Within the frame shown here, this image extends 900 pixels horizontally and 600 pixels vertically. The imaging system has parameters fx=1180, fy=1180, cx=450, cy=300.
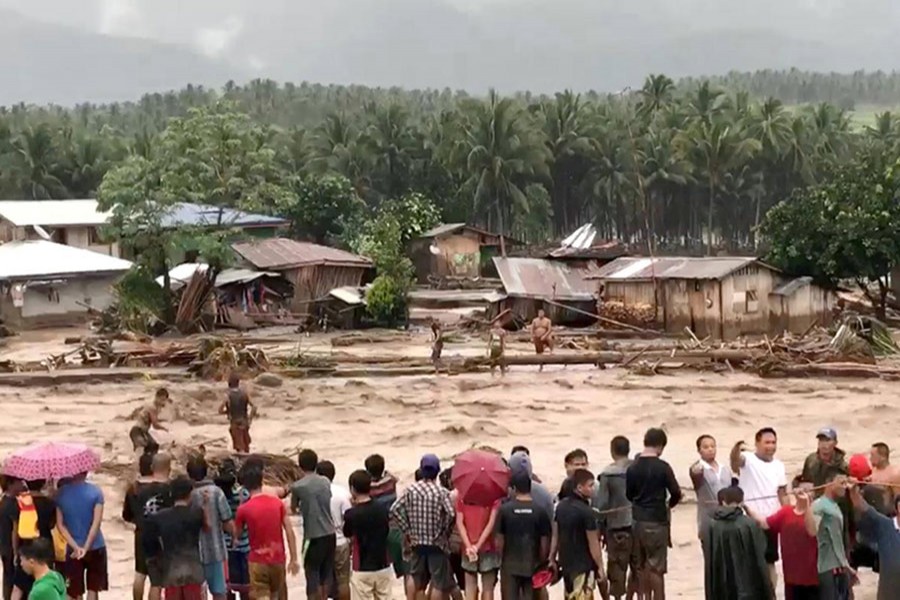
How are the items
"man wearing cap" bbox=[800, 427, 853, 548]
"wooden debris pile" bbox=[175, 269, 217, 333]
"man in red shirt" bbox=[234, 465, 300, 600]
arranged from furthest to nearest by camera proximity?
"wooden debris pile" bbox=[175, 269, 217, 333] < "man wearing cap" bbox=[800, 427, 853, 548] < "man in red shirt" bbox=[234, 465, 300, 600]

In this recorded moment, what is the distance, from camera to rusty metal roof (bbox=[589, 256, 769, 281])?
33.2 m

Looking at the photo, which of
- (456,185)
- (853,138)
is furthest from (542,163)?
(853,138)

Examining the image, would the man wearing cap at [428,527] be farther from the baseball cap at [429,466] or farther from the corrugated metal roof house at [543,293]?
the corrugated metal roof house at [543,293]

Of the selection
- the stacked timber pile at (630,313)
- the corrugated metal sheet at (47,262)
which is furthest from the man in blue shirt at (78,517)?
the corrugated metal sheet at (47,262)

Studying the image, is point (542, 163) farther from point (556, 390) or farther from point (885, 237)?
point (556, 390)

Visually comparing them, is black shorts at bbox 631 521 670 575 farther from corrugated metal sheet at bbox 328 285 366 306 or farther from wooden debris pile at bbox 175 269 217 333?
corrugated metal sheet at bbox 328 285 366 306

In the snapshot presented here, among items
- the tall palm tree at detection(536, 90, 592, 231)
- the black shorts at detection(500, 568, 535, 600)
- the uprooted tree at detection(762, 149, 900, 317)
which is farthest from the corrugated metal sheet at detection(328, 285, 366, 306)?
the black shorts at detection(500, 568, 535, 600)

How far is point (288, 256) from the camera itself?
41.3m

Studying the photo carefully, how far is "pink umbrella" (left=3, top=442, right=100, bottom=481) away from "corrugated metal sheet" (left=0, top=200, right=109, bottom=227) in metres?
41.1

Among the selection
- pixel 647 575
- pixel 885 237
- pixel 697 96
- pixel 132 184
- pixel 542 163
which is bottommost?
pixel 647 575

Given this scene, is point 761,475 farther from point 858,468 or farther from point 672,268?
point 672,268

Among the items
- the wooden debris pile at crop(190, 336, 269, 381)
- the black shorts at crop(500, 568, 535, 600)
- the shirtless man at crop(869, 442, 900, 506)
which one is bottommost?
the black shorts at crop(500, 568, 535, 600)

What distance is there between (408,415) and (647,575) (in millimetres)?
12692

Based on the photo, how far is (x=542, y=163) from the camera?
203ft
